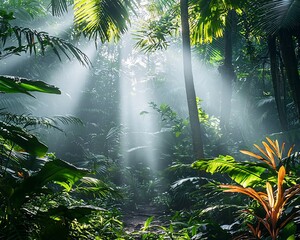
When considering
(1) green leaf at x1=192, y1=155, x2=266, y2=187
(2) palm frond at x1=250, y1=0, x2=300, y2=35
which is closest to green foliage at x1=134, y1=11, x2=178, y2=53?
(2) palm frond at x1=250, y1=0, x2=300, y2=35

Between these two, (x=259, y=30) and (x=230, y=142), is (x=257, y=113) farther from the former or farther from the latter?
(x=259, y=30)

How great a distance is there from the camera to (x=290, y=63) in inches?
244

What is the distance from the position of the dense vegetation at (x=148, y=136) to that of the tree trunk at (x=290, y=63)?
0.06ft

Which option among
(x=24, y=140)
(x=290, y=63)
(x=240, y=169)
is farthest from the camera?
(x=290, y=63)

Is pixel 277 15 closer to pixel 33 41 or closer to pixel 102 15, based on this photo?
pixel 102 15

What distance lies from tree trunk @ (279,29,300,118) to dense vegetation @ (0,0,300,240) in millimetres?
17

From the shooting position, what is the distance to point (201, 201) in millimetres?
6195

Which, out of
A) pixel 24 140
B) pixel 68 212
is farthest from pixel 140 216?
pixel 24 140

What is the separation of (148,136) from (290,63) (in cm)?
720

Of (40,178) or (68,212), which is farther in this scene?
(68,212)

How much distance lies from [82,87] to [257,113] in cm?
776

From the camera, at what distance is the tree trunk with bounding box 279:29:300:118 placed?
20.0 feet

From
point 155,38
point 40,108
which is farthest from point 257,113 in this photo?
point 155,38

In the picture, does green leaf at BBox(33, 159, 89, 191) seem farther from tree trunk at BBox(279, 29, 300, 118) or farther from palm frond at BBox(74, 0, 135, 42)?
palm frond at BBox(74, 0, 135, 42)
